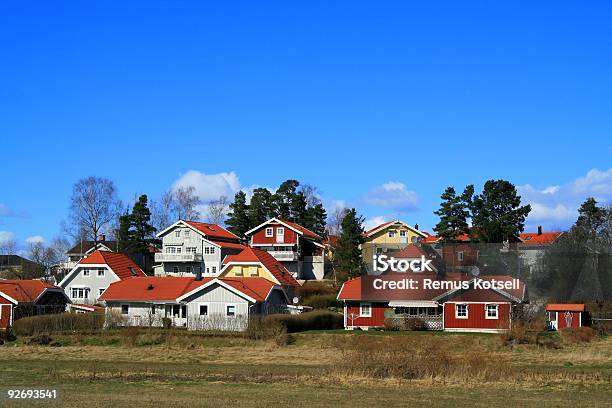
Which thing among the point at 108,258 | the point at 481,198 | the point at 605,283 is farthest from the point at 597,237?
the point at 108,258

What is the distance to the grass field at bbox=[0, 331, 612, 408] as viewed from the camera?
26281 mm

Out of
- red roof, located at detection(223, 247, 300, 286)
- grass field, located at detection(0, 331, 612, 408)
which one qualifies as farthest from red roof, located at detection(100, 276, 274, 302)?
grass field, located at detection(0, 331, 612, 408)

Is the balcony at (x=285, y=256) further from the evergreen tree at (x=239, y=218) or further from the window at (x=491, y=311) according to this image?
the window at (x=491, y=311)

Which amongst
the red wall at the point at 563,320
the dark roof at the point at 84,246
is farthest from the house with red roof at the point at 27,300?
the red wall at the point at 563,320

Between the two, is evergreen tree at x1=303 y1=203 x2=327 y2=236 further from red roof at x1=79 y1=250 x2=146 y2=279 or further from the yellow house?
red roof at x1=79 y1=250 x2=146 y2=279

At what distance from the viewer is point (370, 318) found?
61.2 metres

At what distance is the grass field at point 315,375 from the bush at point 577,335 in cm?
75

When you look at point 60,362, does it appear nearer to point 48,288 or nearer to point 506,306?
point 48,288

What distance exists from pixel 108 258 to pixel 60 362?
3372 cm

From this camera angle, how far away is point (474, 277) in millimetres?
59375

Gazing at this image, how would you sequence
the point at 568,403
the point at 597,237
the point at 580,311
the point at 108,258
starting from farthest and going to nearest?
the point at 597,237 → the point at 108,258 → the point at 580,311 → the point at 568,403

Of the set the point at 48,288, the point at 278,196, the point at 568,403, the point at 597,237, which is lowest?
the point at 568,403

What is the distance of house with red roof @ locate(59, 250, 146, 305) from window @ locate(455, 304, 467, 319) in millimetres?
32573

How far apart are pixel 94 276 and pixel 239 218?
28495 millimetres
